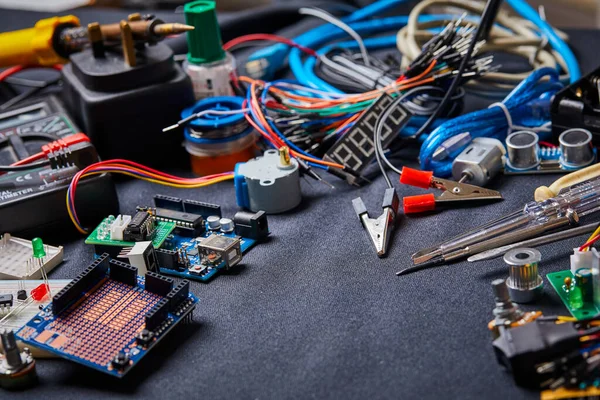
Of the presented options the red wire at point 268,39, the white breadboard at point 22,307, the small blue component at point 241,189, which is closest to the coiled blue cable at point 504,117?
the small blue component at point 241,189

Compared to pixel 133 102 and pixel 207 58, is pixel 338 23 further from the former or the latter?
pixel 133 102

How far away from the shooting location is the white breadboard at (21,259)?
3.99 ft

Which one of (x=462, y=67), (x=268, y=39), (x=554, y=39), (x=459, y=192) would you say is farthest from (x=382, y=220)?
(x=268, y=39)

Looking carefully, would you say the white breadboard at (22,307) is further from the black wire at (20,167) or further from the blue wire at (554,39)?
the blue wire at (554,39)

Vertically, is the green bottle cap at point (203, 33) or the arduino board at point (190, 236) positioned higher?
the green bottle cap at point (203, 33)

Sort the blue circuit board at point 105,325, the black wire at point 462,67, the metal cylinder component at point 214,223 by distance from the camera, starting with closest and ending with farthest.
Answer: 1. the blue circuit board at point 105,325
2. the metal cylinder component at point 214,223
3. the black wire at point 462,67

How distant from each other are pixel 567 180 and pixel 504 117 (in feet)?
0.78

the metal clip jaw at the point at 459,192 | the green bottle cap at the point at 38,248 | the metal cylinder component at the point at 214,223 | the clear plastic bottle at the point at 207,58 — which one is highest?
the clear plastic bottle at the point at 207,58

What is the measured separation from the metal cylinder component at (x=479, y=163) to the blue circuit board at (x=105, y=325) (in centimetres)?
52

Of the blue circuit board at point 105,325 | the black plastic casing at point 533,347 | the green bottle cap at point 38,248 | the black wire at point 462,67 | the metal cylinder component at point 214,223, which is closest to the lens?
the black plastic casing at point 533,347

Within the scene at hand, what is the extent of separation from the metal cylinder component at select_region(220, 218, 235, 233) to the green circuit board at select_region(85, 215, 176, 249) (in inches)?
3.2

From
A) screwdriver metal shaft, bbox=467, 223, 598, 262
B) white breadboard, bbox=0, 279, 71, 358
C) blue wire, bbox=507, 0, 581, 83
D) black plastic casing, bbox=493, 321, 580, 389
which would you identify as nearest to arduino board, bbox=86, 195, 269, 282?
white breadboard, bbox=0, 279, 71, 358

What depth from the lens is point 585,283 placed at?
981mm

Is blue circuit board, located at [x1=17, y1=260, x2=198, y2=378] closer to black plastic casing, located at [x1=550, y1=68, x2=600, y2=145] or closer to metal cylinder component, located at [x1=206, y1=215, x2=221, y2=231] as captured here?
metal cylinder component, located at [x1=206, y1=215, x2=221, y2=231]
